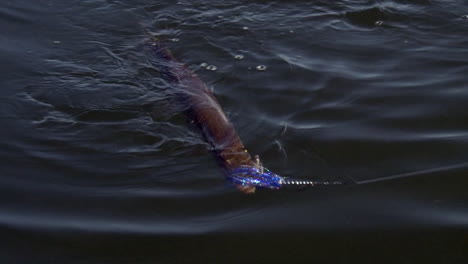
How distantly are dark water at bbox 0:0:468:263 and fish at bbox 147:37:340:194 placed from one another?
8 centimetres

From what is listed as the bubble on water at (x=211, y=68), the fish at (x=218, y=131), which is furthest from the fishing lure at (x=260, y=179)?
the bubble on water at (x=211, y=68)

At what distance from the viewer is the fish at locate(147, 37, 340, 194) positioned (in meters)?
3.54

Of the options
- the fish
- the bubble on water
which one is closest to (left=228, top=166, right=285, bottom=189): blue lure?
the fish

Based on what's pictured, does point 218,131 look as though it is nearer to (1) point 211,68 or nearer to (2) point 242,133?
(2) point 242,133

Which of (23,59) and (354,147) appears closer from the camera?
(354,147)

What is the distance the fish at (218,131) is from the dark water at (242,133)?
76mm

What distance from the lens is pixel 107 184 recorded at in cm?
357

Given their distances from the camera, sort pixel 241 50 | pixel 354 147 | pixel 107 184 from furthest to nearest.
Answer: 1. pixel 241 50
2. pixel 354 147
3. pixel 107 184

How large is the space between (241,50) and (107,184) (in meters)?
2.44

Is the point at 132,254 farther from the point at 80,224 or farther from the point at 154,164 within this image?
the point at 154,164

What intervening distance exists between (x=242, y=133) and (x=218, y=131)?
0.18 metres

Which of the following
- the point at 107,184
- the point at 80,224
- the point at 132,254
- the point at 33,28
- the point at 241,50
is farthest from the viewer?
the point at 33,28

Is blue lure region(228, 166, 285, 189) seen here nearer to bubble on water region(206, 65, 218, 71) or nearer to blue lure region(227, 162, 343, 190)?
blue lure region(227, 162, 343, 190)

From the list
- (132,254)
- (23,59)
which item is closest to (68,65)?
(23,59)
